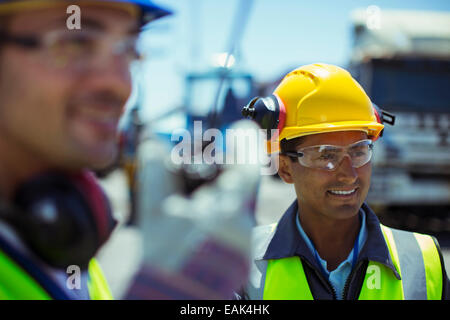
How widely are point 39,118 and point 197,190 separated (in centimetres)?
180

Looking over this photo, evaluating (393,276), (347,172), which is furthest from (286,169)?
(393,276)

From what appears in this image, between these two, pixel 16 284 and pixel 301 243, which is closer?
pixel 16 284

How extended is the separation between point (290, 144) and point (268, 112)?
0.16m

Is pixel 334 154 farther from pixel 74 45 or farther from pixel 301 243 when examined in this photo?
pixel 74 45

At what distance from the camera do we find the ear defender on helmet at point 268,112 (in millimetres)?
1469

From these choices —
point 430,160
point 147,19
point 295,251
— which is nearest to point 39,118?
point 147,19

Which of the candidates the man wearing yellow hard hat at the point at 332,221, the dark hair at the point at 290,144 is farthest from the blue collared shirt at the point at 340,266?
the dark hair at the point at 290,144

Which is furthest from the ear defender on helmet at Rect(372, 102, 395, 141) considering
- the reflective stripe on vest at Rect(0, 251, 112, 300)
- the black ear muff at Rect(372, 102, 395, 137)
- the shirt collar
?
the reflective stripe on vest at Rect(0, 251, 112, 300)

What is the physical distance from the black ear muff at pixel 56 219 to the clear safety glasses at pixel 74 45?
242 millimetres

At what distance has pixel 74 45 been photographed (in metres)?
0.94

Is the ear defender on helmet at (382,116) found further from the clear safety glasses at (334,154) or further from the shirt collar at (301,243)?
the shirt collar at (301,243)

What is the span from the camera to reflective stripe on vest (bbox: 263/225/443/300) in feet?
4.63

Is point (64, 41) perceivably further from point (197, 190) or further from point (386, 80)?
point (386, 80)
